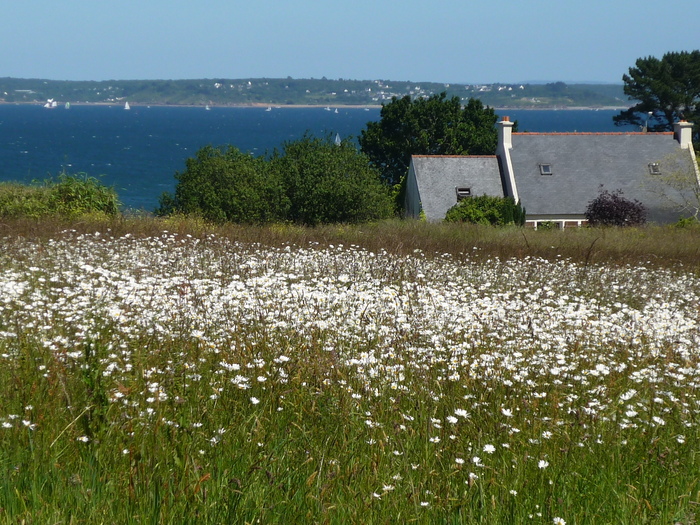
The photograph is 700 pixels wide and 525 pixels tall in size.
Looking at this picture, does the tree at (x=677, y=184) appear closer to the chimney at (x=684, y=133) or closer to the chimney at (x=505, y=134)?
the chimney at (x=684, y=133)

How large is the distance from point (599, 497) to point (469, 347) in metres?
2.68

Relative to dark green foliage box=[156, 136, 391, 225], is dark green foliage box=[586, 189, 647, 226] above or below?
below

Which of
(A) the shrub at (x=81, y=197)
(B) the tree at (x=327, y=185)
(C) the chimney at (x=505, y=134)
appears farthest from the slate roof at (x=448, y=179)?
(A) the shrub at (x=81, y=197)

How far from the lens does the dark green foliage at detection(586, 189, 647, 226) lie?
43.5m

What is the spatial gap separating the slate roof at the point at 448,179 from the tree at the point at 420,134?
13.4 meters

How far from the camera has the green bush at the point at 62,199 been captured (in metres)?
19.9

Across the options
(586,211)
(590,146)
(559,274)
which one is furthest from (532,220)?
(559,274)

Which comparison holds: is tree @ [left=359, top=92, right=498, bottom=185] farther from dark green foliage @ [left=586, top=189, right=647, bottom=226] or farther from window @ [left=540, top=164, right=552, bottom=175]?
dark green foliage @ [left=586, top=189, right=647, bottom=226]

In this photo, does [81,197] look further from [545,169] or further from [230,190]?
[545,169]

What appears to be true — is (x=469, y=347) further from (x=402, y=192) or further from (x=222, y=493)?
(x=402, y=192)

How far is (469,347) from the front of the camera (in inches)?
256

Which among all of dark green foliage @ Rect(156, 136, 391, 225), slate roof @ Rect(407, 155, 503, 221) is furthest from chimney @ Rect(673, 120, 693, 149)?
dark green foliage @ Rect(156, 136, 391, 225)

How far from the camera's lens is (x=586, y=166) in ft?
160

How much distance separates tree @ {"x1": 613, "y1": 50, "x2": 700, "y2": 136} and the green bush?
7251cm
